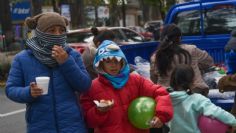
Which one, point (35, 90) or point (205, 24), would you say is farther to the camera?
point (205, 24)

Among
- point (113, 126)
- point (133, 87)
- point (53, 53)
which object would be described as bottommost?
point (113, 126)

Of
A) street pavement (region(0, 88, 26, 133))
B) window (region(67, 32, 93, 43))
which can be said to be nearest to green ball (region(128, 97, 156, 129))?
street pavement (region(0, 88, 26, 133))

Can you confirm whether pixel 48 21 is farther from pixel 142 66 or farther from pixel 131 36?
pixel 131 36

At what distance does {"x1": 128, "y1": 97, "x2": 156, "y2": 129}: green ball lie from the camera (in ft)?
12.7

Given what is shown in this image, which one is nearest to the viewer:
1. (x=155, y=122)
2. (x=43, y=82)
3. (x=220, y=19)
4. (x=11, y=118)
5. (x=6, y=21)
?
(x=43, y=82)

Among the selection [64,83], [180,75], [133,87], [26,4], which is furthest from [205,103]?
[26,4]

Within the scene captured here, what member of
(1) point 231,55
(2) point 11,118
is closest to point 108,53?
(1) point 231,55

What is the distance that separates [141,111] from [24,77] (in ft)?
2.81

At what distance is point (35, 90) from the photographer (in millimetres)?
3477

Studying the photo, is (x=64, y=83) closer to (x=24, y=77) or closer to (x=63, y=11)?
(x=24, y=77)

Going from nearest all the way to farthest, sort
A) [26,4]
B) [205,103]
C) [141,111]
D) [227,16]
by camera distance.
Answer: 1. [141,111]
2. [205,103]
3. [227,16]
4. [26,4]

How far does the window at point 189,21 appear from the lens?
310 inches

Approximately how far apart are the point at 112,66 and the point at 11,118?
7.30 m

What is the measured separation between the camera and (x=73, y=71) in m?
3.60
